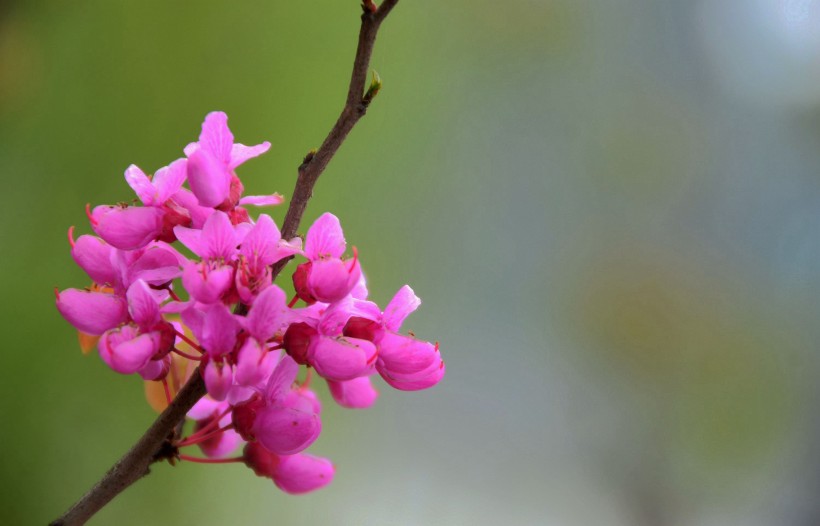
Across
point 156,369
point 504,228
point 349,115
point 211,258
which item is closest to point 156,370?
point 156,369

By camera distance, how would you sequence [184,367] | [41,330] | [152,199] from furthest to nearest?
[41,330] < [184,367] < [152,199]

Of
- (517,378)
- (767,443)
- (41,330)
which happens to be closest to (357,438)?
(517,378)

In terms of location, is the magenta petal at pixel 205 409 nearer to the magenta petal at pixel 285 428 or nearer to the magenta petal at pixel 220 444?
the magenta petal at pixel 220 444

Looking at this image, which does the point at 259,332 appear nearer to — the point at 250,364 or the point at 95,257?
the point at 250,364

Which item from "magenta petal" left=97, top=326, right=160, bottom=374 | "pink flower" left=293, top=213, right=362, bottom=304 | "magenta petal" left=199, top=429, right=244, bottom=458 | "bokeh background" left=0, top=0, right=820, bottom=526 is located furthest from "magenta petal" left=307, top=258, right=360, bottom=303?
"bokeh background" left=0, top=0, right=820, bottom=526

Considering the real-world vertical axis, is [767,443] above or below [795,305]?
below

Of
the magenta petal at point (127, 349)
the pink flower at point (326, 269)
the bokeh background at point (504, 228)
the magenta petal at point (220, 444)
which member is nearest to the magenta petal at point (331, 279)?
the pink flower at point (326, 269)

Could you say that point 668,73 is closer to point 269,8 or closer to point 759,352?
point 759,352
